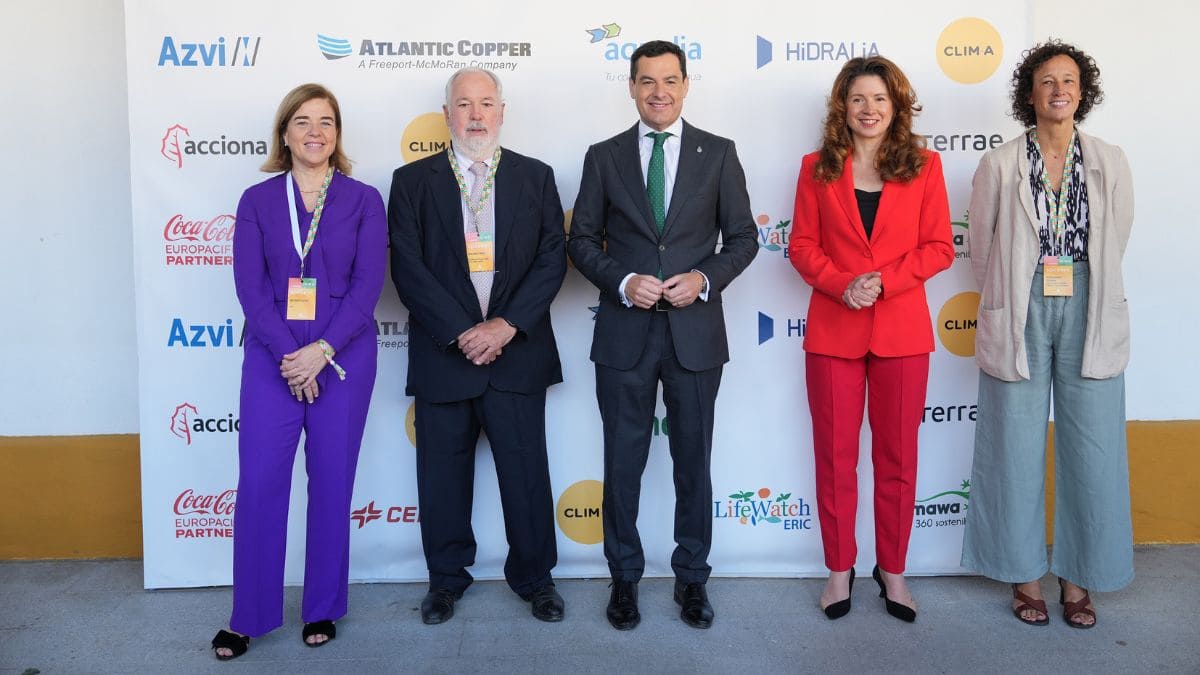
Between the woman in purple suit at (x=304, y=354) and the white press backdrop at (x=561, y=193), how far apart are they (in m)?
0.54

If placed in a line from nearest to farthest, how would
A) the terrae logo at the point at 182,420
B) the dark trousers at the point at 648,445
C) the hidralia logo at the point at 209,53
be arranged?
the dark trousers at the point at 648,445 < the hidralia logo at the point at 209,53 < the terrae logo at the point at 182,420

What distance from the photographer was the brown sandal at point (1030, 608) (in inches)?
131

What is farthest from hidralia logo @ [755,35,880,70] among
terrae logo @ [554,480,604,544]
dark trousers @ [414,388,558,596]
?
terrae logo @ [554,480,604,544]

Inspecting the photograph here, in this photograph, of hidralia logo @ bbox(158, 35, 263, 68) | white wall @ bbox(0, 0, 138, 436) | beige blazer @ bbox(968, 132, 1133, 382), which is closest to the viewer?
beige blazer @ bbox(968, 132, 1133, 382)

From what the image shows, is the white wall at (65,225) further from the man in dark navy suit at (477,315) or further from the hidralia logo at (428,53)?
the man in dark navy suit at (477,315)

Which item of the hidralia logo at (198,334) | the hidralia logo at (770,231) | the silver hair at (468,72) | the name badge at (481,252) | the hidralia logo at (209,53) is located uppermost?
the hidralia logo at (209,53)

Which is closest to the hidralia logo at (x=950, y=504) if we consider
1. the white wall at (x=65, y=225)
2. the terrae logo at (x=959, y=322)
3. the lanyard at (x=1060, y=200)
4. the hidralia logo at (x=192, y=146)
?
the terrae logo at (x=959, y=322)

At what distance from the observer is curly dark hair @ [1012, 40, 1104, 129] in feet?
10.6

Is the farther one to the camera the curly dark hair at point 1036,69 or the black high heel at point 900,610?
the black high heel at point 900,610

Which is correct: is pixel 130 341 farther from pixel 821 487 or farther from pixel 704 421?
pixel 821 487

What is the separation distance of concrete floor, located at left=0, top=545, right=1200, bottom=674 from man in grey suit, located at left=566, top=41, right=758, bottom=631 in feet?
0.75

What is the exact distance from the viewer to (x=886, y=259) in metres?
3.26

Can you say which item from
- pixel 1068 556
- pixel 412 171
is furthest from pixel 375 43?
pixel 1068 556

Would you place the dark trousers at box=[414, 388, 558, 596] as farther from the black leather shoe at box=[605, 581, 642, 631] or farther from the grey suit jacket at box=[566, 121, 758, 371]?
Result: the grey suit jacket at box=[566, 121, 758, 371]
